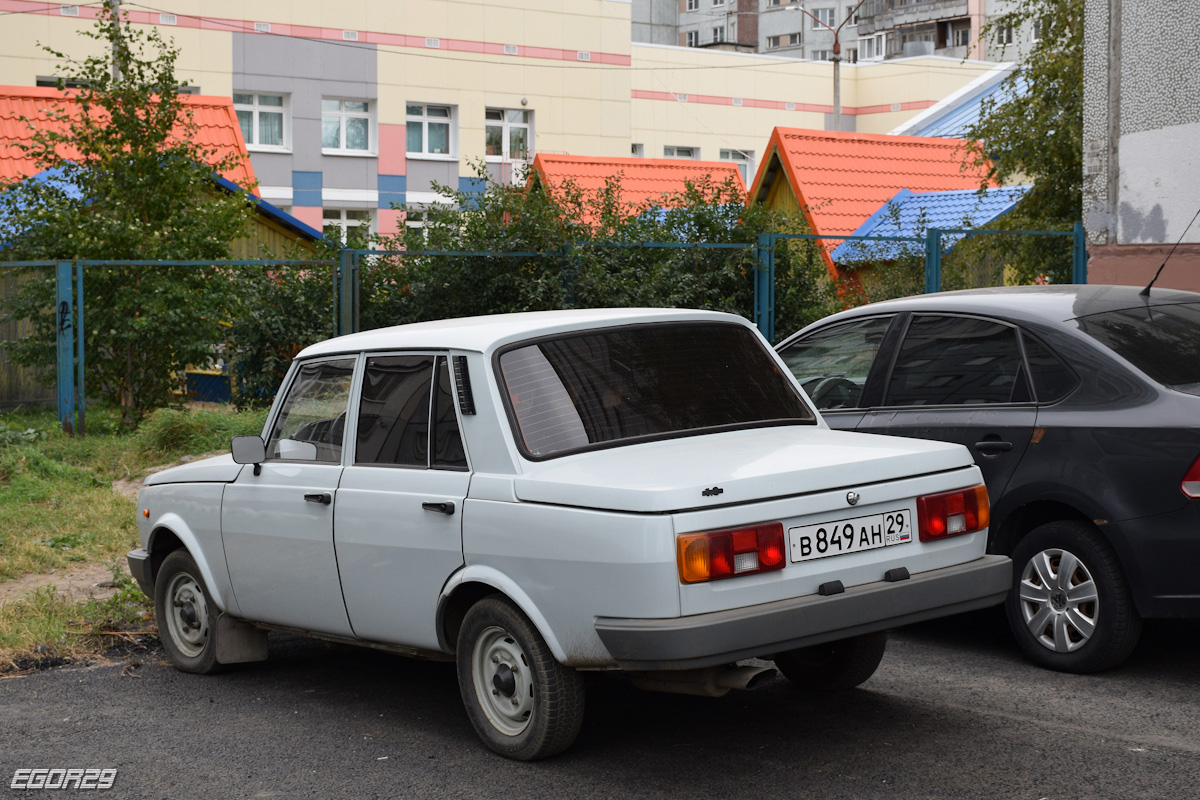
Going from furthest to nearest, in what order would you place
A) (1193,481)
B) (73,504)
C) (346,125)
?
(346,125) → (73,504) → (1193,481)

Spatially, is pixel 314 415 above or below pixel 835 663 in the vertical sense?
above

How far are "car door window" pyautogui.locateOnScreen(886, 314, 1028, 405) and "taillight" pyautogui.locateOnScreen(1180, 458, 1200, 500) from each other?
3.02ft

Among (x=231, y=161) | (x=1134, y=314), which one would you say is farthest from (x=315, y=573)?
(x=231, y=161)

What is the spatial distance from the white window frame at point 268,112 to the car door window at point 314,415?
125 feet

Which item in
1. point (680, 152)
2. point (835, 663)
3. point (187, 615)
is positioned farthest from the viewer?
point (680, 152)

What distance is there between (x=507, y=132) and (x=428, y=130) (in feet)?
10.1

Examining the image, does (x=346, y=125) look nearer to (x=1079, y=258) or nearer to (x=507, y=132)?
(x=507, y=132)

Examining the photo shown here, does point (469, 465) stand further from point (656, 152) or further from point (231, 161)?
point (656, 152)

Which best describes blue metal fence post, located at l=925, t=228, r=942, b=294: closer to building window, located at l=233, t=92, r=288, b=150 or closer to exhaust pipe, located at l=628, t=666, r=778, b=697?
exhaust pipe, located at l=628, t=666, r=778, b=697

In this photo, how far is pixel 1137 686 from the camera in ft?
19.2

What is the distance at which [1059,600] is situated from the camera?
6.09 m

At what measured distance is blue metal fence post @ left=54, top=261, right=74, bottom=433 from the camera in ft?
48.0

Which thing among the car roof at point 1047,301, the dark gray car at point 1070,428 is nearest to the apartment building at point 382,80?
the car roof at point 1047,301

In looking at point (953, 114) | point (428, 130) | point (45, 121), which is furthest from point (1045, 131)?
point (428, 130)
